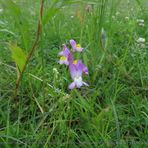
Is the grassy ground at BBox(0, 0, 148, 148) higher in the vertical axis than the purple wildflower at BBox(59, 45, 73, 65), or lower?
lower

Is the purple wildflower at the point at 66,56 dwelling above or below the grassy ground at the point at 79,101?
above

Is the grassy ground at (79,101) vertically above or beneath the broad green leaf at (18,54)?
beneath

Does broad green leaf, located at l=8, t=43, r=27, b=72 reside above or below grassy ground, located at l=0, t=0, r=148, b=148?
above

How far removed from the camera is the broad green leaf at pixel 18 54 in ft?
3.93

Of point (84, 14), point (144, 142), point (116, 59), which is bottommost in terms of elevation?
point (144, 142)

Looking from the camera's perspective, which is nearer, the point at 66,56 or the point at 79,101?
the point at 66,56

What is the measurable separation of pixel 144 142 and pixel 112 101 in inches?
8.4

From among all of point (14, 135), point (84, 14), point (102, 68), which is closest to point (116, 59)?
point (102, 68)

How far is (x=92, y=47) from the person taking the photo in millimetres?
1630

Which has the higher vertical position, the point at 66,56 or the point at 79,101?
the point at 66,56

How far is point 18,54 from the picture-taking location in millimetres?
1219

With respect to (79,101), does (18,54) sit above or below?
above

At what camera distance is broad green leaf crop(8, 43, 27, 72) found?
1.20 m

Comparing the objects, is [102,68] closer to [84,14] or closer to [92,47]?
[92,47]
